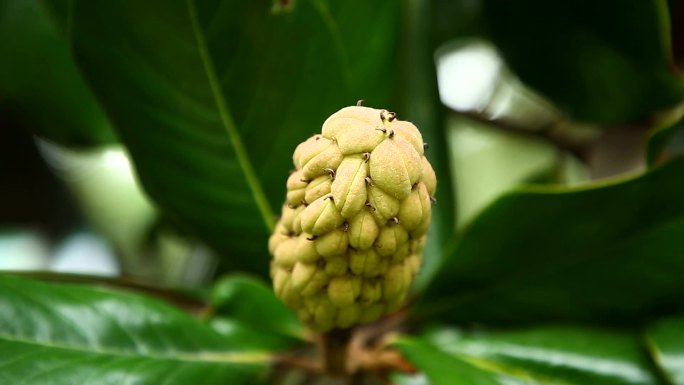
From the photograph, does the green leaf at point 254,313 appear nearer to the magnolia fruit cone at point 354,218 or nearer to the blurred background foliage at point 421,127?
the blurred background foliage at point 421,127

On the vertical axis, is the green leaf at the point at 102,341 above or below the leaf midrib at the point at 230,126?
below

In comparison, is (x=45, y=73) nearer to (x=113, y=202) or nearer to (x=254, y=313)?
(x=254, y=313)

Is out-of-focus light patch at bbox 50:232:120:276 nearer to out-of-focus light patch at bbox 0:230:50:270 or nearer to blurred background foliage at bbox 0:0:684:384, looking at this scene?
out-of-focus light patch at bbox 0:230:50:270

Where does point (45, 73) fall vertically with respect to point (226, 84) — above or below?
above

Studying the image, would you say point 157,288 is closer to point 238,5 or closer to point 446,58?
point 238,5

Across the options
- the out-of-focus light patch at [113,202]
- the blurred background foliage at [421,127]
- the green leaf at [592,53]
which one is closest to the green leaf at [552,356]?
the blurred background foliage at [421,127]

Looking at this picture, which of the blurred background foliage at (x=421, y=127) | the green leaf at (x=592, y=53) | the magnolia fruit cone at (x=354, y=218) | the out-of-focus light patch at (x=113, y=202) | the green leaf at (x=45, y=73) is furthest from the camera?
the out-of-focus light patch at (x=113, y=202)

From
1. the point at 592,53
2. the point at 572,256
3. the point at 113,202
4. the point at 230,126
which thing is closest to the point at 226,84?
the point at 230,126
